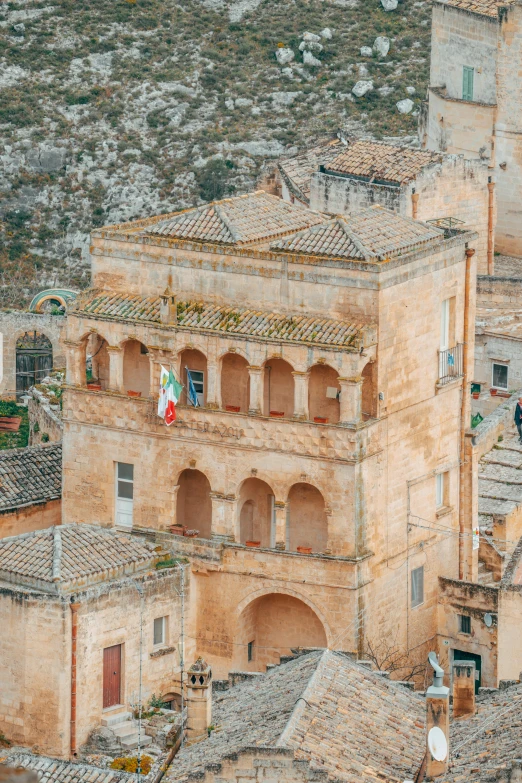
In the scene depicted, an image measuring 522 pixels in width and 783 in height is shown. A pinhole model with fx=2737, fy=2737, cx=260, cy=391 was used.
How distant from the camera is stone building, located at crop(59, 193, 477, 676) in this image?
78812 millimetres

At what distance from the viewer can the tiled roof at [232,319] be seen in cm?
7825

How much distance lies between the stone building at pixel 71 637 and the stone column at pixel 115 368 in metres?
5.02

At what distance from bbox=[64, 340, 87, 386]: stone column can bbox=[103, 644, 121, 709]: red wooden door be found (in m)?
9.12

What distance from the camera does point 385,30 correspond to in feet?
452

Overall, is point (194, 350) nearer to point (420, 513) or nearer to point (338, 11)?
point (420, 513)

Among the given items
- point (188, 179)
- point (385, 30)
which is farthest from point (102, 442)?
point (385, 30)

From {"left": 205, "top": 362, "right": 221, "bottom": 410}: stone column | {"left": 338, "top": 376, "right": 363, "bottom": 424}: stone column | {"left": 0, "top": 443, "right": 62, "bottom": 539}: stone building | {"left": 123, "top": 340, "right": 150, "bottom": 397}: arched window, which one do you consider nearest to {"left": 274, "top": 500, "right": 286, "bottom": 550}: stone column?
{"left": 205, "top": 362, "right": 221, "bottom": 410}: stone column

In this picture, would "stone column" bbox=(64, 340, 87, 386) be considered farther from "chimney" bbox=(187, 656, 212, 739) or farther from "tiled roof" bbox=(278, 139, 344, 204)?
"tiled roof" bbox=(278, 139, 344, 204)

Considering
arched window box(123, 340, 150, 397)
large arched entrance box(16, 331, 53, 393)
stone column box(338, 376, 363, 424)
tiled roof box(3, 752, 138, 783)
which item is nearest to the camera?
tiled roof box(3, 752, 138, 783)

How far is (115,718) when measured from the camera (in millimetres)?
77375

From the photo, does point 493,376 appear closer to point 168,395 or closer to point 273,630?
point 273,630

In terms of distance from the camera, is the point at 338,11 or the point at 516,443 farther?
the point at 338,11

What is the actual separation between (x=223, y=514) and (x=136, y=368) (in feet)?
19.0

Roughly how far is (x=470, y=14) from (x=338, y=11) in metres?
30.9
